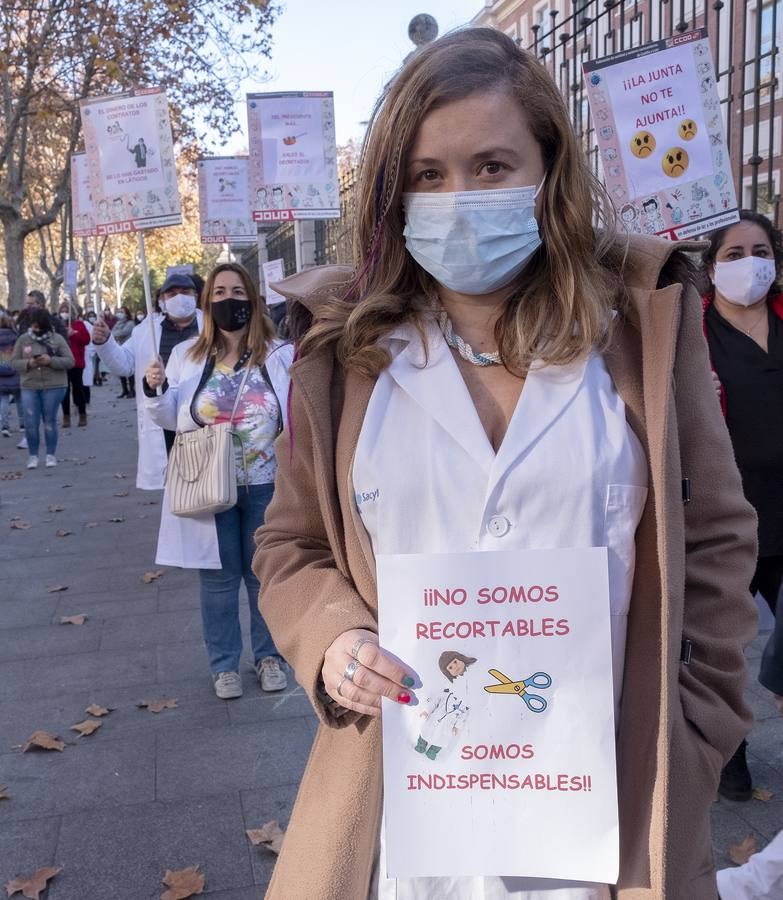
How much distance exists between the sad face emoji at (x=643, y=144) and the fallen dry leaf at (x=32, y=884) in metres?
4.09

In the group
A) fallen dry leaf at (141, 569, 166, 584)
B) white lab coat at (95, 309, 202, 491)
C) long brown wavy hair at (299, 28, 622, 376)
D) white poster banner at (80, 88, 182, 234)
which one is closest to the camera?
long brown wavy hair at (299, 28, 622, 376)

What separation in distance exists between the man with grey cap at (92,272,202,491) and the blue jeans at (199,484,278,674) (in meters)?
1.11

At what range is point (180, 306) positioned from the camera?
8055 mm

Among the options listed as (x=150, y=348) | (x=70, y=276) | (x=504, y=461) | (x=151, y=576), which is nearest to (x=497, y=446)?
(x=504, y=461)

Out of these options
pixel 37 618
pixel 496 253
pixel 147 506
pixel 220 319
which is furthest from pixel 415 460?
pixel 147 506

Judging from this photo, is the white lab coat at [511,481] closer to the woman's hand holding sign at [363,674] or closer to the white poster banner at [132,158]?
the woman's hand holding sign at [363,674]

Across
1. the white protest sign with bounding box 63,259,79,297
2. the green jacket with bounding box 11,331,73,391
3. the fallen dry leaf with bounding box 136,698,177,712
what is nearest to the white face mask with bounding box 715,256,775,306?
the fallen dry leaf with bounding box 136,698,177,712

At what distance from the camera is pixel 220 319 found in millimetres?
5113

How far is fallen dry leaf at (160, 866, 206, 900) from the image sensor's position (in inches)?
132

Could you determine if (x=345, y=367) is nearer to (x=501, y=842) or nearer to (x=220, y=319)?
(x=501, y=842)

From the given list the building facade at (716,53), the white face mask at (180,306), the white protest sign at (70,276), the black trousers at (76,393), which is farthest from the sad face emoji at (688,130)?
the white protest sign at (70,276)

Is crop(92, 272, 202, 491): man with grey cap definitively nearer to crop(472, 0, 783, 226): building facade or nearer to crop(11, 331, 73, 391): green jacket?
crop(472, 0, 783, 226): building facade

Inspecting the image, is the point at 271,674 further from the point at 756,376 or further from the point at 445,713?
the point at 445,713

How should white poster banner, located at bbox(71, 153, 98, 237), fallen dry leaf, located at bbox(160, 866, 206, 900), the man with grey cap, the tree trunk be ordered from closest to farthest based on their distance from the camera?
fallen dry leaf, located at bbox(160, 866, 206, 900), the man with grey cap, white poster banner, located at bbox(71, 153, 98, 237), the tree trunk
